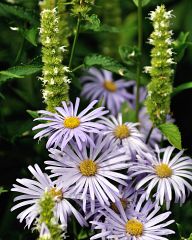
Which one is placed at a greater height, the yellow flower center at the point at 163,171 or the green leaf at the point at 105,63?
the green leaf at the point at 105,63

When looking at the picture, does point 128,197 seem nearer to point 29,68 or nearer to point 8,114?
point 29,68

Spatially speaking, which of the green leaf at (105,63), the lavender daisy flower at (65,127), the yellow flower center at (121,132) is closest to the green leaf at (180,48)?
the green leaf at (105,63)

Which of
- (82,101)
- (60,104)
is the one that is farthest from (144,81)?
(60,104)

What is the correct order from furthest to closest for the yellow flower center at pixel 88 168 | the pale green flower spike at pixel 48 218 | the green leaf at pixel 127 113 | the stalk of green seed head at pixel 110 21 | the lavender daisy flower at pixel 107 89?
the stalk of green seed head at pixel 110 21 → the lavender daisy flower at pixel 107 89 → the green leaf at pixel 127 113 → the yellow flower center at pixel 88 168 → the pale green flower spike at pixel 48 218

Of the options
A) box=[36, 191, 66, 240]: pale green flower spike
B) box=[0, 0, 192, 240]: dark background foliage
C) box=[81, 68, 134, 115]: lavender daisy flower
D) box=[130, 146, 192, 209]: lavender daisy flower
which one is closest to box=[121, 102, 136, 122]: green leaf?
box=[81, 68, 134, 115]: lavender daisy flower

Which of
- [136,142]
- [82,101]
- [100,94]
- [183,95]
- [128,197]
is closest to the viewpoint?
[128,197]

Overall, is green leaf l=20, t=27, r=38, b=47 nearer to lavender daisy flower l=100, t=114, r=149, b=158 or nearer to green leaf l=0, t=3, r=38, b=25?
green leaf l=0, t=3, r=38, b=25

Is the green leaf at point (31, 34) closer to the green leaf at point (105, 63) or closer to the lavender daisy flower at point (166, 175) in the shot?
the green leaf at point (105, 63)
